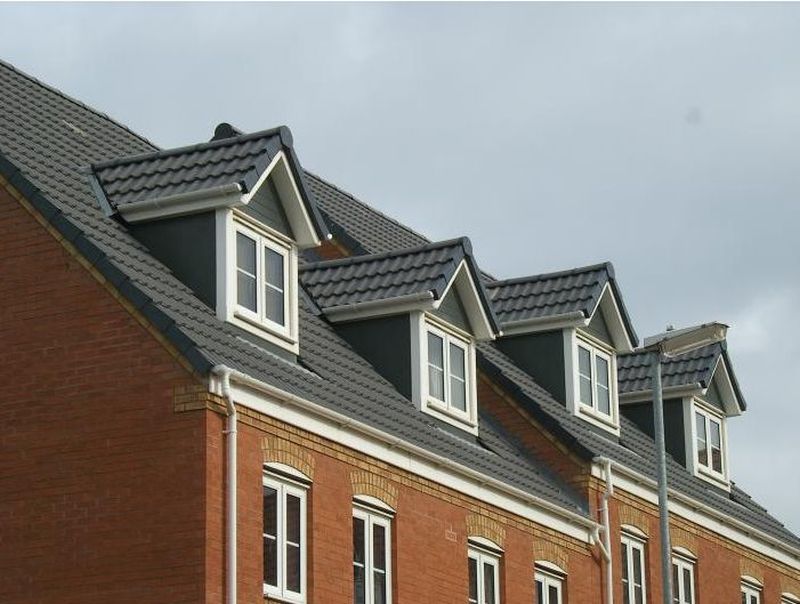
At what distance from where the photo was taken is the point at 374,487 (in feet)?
90.1

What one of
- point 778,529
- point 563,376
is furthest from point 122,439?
point 778,529

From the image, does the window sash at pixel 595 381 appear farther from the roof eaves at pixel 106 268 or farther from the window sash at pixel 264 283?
the roof eaves at pixel 106 268

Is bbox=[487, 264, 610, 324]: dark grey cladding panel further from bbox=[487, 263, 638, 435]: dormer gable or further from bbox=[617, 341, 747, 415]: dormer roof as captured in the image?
bbox=[617, 341, 747, 415]: dormer roof

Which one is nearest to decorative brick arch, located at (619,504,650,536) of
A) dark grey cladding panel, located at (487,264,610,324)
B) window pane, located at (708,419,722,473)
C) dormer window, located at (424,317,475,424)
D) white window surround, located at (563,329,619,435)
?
white window surround, located at (563,329,619,435)

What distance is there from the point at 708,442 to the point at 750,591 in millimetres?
3127

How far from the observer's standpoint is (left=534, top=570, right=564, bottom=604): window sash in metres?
32.2

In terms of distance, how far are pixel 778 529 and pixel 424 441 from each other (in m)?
14.8

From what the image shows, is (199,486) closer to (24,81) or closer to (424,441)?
(424,441)

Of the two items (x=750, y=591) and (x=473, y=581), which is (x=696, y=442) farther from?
(x=473, y=581)

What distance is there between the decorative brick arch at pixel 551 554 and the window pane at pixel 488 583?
Answer: 117 centimetres

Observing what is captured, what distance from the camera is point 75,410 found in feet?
80.9

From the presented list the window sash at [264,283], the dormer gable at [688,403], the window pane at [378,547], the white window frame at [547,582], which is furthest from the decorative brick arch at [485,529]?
the dormer gable at [688,403]

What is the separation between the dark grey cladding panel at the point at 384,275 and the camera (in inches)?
1229

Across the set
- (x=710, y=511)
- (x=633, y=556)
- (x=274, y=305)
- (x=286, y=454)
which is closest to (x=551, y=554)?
(x=633, y=556)
